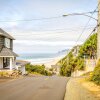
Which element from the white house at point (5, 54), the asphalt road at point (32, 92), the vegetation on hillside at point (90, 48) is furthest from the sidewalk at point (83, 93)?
the vegetation on hillside at point (90, 48)

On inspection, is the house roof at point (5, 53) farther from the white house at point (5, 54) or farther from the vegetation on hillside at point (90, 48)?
the vegetation on hillside at point (90, 48)

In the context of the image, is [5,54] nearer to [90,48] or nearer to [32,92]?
[90,48]

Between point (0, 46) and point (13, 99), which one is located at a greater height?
point (0, 46)

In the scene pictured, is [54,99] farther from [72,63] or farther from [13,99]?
[72,63]

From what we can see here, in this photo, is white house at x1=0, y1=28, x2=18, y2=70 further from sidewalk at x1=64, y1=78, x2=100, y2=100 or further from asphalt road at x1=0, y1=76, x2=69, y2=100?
sidewalk at x1=64, y1=78, x2=100, y2=100

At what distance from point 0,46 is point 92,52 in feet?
69.2

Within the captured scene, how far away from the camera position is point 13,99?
736 inches

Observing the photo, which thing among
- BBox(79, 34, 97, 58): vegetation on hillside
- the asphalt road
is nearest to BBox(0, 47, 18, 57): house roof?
BBox(79, 34, 97, 58): vegetation on hillside

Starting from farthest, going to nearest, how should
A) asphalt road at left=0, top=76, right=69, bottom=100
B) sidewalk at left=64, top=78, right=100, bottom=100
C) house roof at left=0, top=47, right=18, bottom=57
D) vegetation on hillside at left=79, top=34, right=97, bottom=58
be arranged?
vegetation on hillside at left=79, top=34, right=97, bottom=58 → house roof at left=0, top=47, right=18, bottom=57 → asphalt road at left=0, top=76, right=69, bottom=100 → sidewalk at left=64, top=78, right=100, bottom=100

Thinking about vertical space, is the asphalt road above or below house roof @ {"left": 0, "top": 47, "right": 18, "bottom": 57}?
below

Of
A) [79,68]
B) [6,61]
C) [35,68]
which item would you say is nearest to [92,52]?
[79,68]

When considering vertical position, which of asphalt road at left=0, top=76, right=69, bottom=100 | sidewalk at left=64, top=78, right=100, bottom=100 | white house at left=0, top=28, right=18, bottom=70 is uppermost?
white house at left=0, top=28, right=18, bottom=70

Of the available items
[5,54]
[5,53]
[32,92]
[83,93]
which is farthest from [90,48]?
[83,93]

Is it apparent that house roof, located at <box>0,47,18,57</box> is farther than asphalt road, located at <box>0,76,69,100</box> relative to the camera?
Yes
